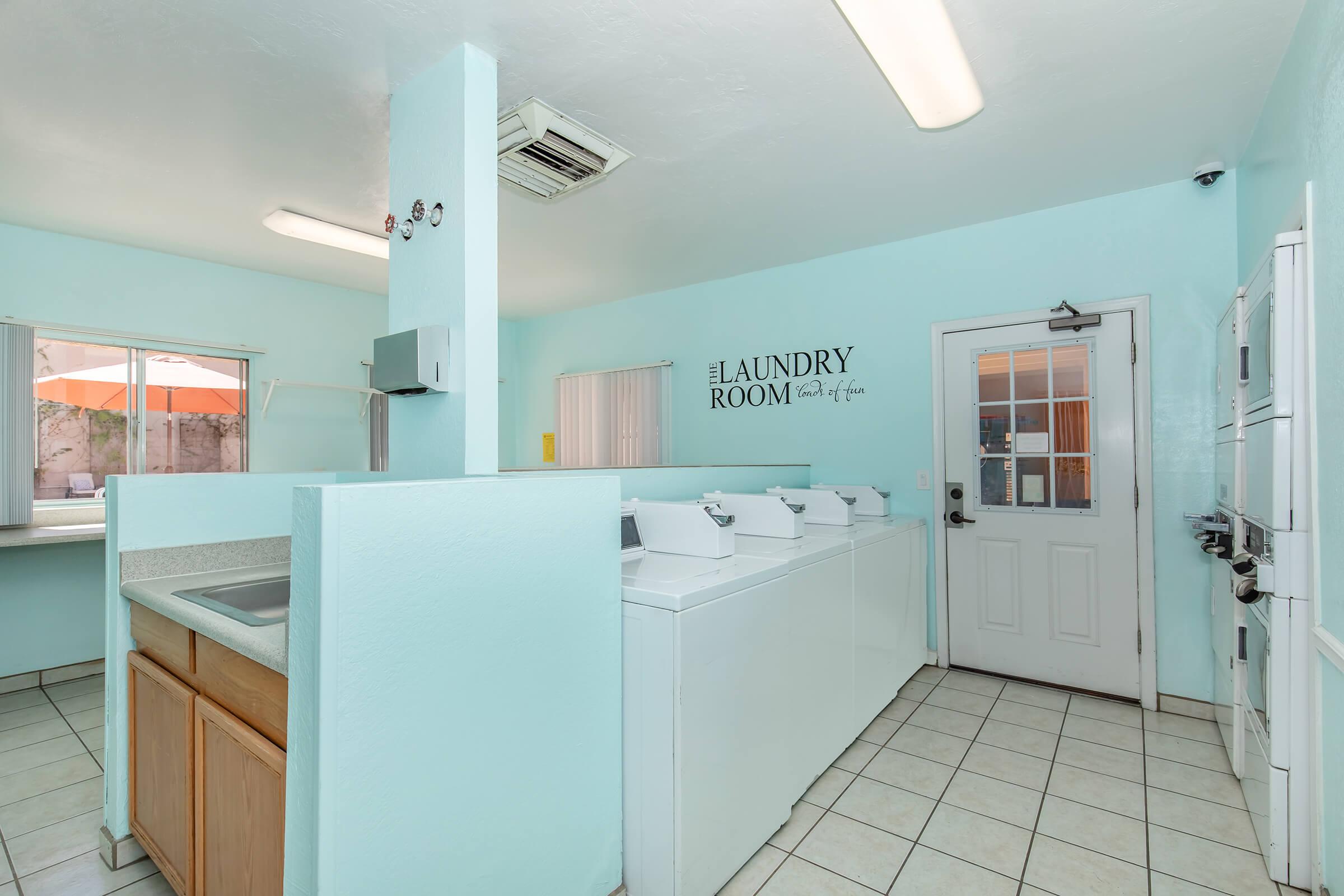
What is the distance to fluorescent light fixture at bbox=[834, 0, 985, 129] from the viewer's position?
154 cm

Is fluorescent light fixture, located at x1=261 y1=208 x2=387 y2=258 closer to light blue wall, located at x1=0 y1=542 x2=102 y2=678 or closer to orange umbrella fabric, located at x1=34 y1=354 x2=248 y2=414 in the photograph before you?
orange umbrella fabric, located at x1=34 y1=354 x2=248 y2=414

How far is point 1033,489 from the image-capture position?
10.5 feet

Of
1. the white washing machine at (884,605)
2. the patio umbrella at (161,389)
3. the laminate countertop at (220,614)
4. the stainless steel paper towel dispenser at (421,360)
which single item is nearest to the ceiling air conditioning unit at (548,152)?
the stainless steel paper towel dispenser at (421,360)

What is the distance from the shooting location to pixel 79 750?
258 cm

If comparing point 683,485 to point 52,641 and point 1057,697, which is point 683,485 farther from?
point 52,641

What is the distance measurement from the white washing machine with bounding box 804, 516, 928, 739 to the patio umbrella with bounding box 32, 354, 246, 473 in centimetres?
383

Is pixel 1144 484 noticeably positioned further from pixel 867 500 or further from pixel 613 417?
pixel 613 417

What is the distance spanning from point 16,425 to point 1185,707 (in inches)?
234

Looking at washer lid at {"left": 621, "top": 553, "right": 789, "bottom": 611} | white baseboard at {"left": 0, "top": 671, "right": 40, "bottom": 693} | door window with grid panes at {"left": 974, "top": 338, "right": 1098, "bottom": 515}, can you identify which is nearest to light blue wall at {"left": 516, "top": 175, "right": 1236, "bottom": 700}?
door window with grid panes at {"left": 974, "top": 338, "right": 1098, "bottom": 515}

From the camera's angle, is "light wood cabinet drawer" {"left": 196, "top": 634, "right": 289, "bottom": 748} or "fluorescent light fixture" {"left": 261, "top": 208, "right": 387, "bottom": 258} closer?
"light wood cabinet drawer" {"left": 196, "top": 634, "right": 289, "bottom": 748}

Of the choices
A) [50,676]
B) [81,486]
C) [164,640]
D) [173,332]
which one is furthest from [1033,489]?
[50,676]

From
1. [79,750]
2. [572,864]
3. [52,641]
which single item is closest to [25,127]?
[79,750]

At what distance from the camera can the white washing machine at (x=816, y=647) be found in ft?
6.65

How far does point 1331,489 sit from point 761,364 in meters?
2.95
